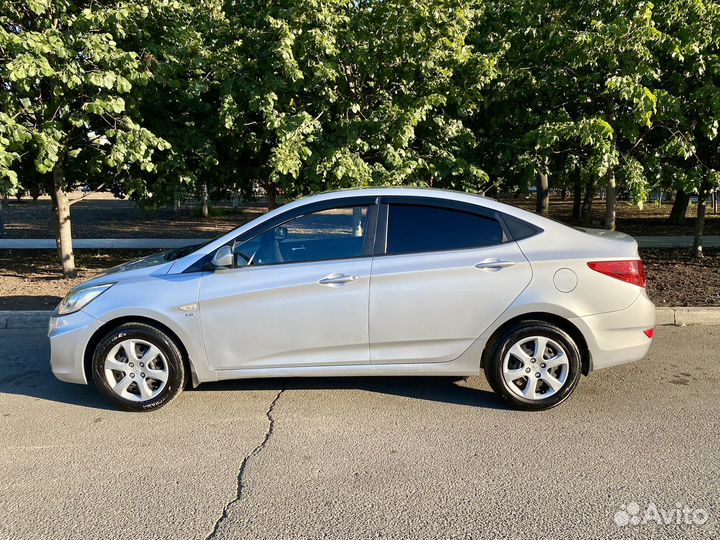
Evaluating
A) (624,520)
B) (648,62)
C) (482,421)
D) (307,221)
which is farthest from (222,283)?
(648,62)

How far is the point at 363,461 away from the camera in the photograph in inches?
133

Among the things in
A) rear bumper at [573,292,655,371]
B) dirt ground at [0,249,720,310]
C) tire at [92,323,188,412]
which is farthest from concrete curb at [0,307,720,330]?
tire at [92,323,188,412]

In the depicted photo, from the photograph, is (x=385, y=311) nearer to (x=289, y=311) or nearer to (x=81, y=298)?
(x=289, y=311)

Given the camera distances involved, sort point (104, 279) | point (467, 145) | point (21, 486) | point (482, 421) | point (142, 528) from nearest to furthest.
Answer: point (142, 528), point (21, 486), point (482, 421), point (104, 279), point (467, 145)

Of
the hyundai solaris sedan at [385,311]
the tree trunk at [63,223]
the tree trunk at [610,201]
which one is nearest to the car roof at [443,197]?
the hyundai solaris sedan at [385,311]

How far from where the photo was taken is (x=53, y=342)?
13.5 feet

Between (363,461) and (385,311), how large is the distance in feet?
3.56

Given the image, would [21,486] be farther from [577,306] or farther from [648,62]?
[648,62]

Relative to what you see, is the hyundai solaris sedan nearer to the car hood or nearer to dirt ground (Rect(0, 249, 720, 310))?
the car hood

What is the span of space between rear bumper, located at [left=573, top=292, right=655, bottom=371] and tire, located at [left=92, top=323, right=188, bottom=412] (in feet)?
9.84

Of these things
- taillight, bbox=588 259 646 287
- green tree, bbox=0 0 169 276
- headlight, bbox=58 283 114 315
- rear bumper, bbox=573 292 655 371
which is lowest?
rear bumper, bbox=573 292 655 371

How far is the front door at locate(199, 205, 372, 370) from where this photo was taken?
3988 millimetres

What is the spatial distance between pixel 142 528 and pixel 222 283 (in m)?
1.76

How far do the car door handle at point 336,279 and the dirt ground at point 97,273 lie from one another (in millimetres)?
4778
